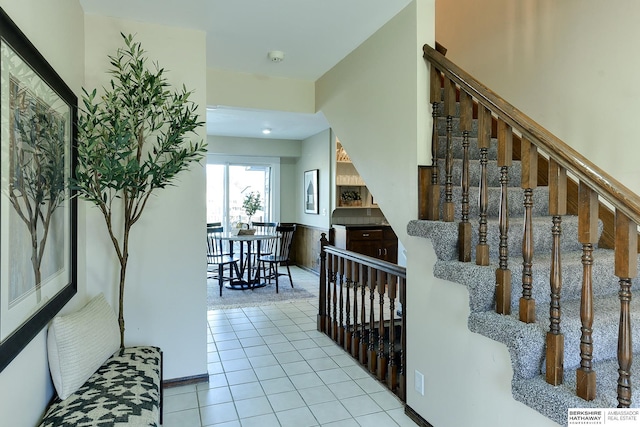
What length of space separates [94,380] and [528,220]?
2086mm

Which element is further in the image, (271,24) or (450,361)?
(271,24)

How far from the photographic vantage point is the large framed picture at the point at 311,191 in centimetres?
686

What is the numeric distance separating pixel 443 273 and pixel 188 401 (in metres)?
1.91

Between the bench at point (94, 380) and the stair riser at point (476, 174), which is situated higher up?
the stair riser at point (476, 174)

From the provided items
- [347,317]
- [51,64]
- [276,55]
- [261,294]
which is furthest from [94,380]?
[261,294]

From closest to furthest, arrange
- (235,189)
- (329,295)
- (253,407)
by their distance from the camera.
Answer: (253,407) → (329,295) → (235,189)

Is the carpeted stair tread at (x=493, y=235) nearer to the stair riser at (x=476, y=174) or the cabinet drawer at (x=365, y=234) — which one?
the stair riser at (x=476, y=174)

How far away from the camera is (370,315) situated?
311cm

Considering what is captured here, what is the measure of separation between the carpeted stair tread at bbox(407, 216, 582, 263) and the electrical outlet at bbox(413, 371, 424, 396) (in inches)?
31.9

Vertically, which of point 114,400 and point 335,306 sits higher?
point 114,400

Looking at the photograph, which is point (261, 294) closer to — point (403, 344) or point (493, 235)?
point (403, 344)

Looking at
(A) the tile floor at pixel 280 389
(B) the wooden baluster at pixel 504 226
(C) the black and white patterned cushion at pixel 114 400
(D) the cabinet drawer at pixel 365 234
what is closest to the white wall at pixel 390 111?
(B) the wooden baluster at pixel 504 226

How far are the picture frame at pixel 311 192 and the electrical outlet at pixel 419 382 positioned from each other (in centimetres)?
461

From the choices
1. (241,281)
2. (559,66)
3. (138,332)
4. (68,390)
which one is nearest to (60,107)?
(68,390)
